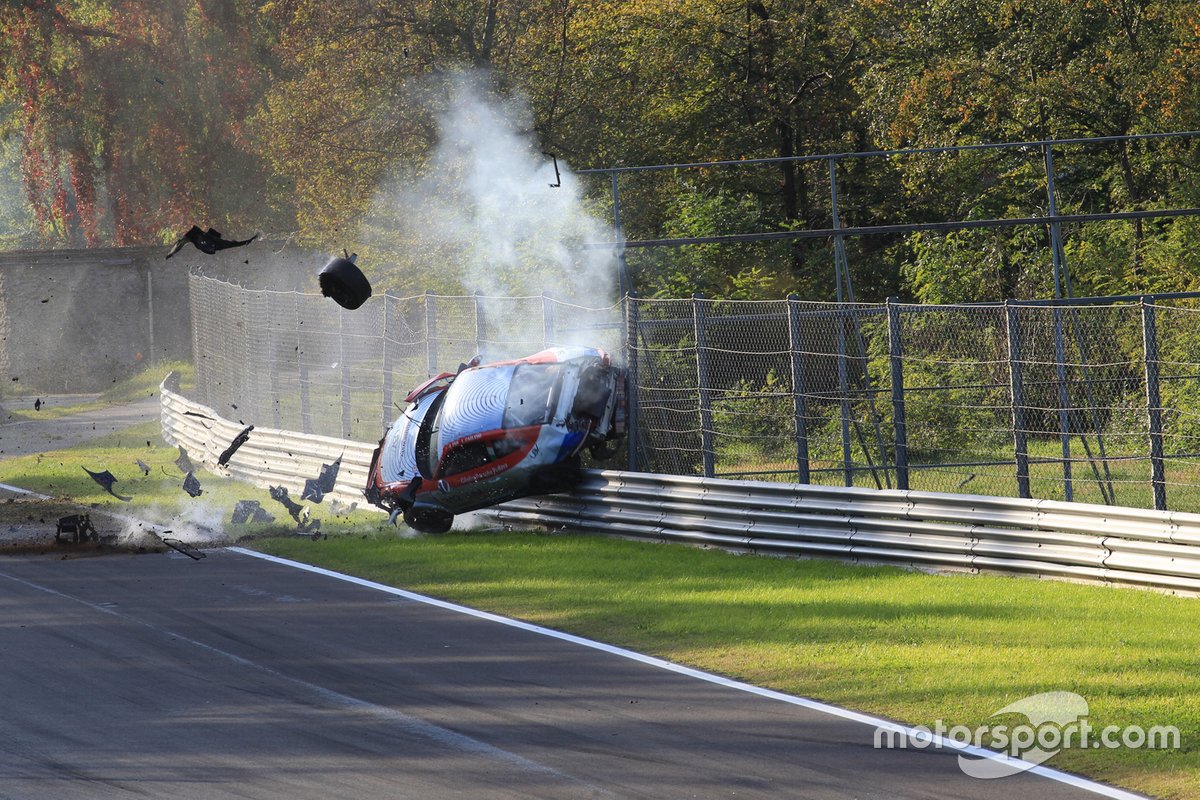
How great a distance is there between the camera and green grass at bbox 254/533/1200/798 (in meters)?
8.74

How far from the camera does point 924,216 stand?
109 feet

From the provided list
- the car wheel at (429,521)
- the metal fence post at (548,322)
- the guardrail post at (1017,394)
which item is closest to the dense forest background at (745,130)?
the metal fence post at (548,322)

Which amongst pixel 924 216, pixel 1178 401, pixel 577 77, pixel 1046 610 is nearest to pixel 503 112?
pixel 577 77

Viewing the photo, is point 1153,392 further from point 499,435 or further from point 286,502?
point 286,502

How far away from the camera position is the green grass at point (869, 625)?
8.74 meters

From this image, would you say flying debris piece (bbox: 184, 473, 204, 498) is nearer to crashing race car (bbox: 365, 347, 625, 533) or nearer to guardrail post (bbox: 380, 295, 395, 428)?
guardrail post (bbox: 380, 295, 395, 428)

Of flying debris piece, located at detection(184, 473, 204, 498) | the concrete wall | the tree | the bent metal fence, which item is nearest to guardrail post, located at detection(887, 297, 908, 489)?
the bent metal fence

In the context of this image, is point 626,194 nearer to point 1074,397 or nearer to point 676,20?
point 676,20

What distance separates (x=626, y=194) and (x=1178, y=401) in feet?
51.8

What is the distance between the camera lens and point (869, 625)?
11047mm

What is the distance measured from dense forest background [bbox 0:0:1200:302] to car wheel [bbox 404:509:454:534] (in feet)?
30.4

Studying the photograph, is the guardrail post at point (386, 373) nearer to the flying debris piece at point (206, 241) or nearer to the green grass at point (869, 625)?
the flying debris piece at point (206, 241)

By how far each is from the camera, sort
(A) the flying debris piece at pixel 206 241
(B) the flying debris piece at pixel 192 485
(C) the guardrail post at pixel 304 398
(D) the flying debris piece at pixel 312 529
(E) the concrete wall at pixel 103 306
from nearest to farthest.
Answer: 1. (A) the flying debris piece at pixel 206 241
2. (D) the flying debris piece at pixel 312 529
3. (B) the flying debris piece at pixel 192 485
4. (C) the guardrail post at pixel 304 398
5. (E) the concrete wall at pixel 103 306

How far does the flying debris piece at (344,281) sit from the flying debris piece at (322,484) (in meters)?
2.56
